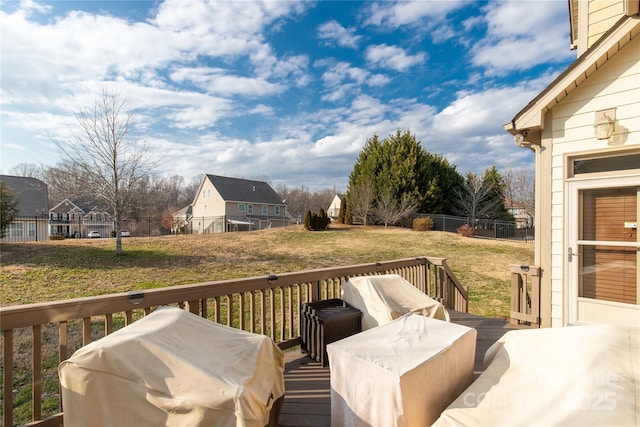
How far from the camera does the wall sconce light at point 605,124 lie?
348cm

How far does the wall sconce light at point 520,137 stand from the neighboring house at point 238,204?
23.2m

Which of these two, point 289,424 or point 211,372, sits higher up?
point 211,372

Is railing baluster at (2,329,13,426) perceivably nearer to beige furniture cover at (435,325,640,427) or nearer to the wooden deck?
the wooden deck

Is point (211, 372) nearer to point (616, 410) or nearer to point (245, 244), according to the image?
point (616, 410)

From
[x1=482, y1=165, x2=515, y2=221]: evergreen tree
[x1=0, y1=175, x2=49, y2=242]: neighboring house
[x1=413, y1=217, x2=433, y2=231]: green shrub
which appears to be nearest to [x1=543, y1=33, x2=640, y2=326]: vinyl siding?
[x1=413, y1=217, x2=433, y2=231]: green shrub

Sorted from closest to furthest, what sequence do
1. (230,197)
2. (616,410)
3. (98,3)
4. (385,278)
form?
(616,410) → (385,278) → (98,3) → (230,197)

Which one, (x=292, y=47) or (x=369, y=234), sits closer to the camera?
(x=292, y=47)

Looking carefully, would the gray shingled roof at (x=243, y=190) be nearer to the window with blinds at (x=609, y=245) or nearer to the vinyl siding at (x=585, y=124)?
the vinyl siding at (x=585, y=124)

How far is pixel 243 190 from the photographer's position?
30.0 m

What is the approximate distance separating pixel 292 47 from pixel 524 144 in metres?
5.84

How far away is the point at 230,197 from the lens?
92.1ft

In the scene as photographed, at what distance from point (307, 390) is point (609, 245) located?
12.6 ft

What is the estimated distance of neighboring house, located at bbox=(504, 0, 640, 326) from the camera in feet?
11.3

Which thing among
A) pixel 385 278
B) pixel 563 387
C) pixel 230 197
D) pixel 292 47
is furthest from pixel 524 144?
pixel 230 197
